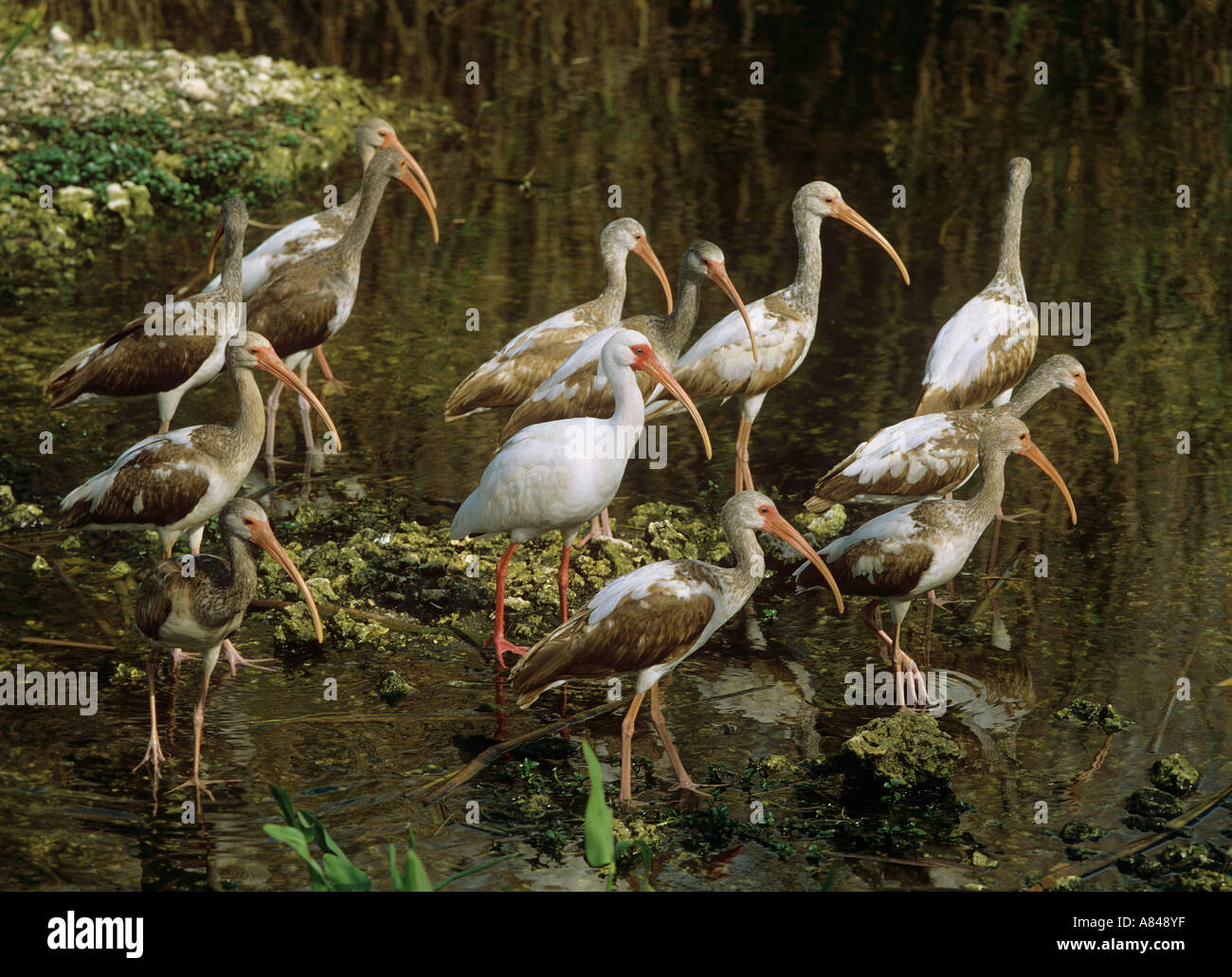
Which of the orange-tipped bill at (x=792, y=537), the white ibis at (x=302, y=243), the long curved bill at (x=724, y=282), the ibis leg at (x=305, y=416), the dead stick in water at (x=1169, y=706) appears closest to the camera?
the dead stick in water at (x=1169, y=706)

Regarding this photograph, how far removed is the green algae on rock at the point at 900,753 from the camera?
5891 mm

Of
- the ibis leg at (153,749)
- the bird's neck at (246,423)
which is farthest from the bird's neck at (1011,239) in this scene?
the ibis leg at (153,749)

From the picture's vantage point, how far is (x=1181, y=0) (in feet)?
59.2

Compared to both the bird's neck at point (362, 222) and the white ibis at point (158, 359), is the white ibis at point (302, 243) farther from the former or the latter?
the white ibis at point (158, 359)

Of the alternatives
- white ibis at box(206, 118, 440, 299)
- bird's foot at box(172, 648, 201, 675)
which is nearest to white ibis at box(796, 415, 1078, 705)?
bird's foot at box(172, 648, 201, 675)

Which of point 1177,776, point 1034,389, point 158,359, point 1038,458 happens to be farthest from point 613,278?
point 1177,776

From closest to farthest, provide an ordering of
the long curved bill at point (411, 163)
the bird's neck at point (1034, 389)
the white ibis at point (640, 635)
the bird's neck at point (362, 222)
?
the white ibis at point (640, 635)
the bird's neck at point (1034, 389)
the bird's neck at point (362, 222)
the long curved bill at point (411, 163)

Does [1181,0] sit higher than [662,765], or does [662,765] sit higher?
[1181,0]

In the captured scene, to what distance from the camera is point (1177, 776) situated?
584cm

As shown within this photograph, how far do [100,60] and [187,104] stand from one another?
1813 mm

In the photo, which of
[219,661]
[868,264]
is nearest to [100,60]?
[868,264]

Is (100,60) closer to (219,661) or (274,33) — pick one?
(274,33)

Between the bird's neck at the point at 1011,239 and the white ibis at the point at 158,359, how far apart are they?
461 centimetres

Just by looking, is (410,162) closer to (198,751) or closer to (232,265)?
(232,265)
